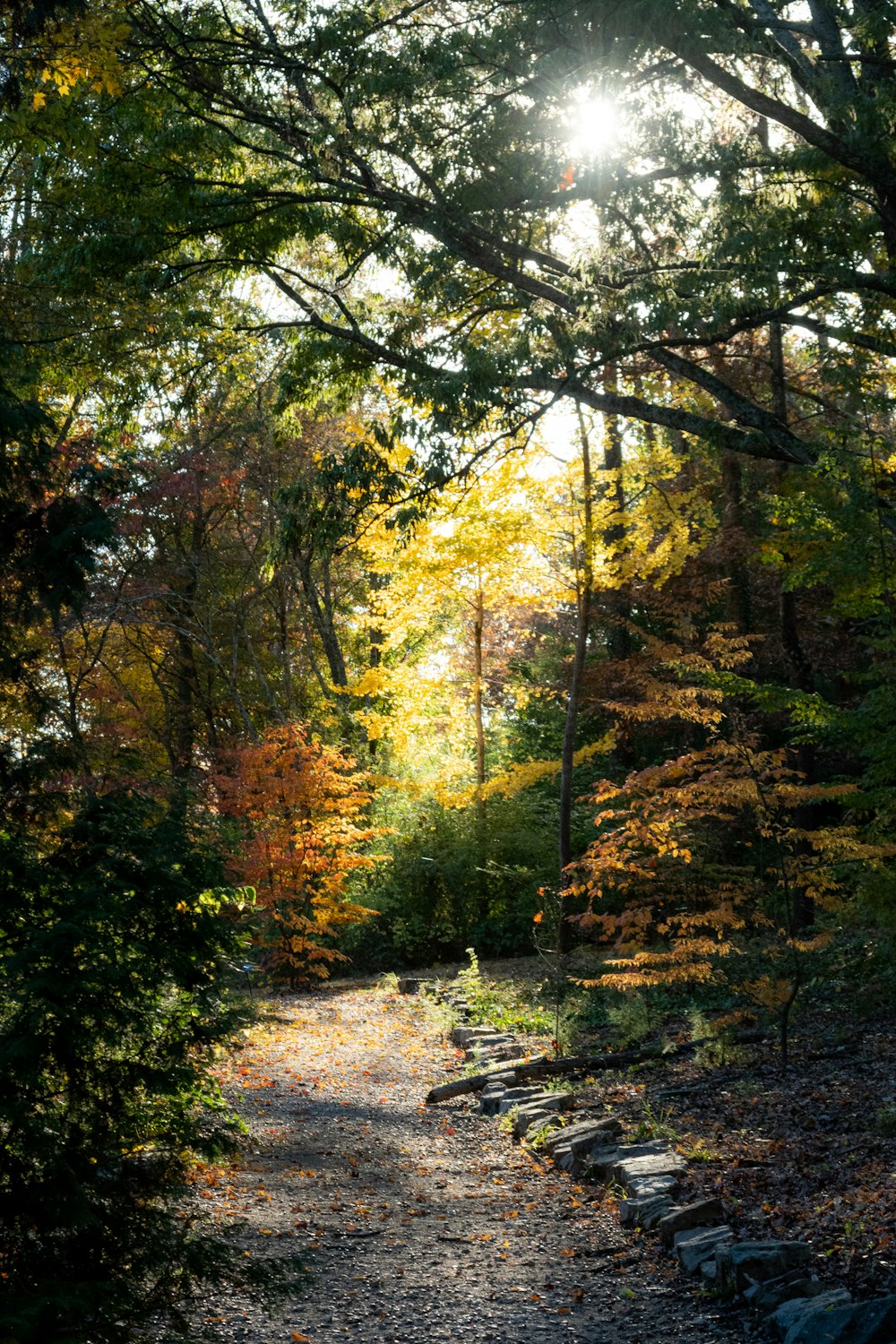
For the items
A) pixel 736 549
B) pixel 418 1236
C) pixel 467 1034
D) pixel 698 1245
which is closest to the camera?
pixel 698 1245

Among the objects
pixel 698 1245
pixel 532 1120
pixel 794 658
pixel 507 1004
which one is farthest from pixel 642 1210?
pixel 794 658

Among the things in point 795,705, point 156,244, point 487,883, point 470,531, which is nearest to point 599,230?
point 156,244

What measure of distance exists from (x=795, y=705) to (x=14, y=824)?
335 inches

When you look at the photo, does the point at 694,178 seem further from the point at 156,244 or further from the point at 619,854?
the point at 619,854

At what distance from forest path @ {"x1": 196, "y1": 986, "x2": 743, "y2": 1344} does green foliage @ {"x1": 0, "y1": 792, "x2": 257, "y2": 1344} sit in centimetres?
53

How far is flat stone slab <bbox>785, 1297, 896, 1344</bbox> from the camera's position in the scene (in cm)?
336

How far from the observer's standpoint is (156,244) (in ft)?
25.2

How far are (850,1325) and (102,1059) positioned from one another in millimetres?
2452

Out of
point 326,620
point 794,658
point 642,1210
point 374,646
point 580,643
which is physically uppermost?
point 326,620

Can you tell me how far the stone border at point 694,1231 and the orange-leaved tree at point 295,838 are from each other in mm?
5884

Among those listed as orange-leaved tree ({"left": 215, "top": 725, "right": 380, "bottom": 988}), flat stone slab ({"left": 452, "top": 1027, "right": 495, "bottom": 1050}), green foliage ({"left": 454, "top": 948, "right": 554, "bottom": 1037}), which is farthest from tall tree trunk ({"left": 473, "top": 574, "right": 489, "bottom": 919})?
flat stone slab ({"left": 452, "top": 1027, "right": 495, "bottom": 1050})

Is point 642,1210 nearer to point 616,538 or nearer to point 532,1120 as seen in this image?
point 532,1120

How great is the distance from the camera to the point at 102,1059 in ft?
10.3

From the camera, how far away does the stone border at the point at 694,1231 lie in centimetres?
351
